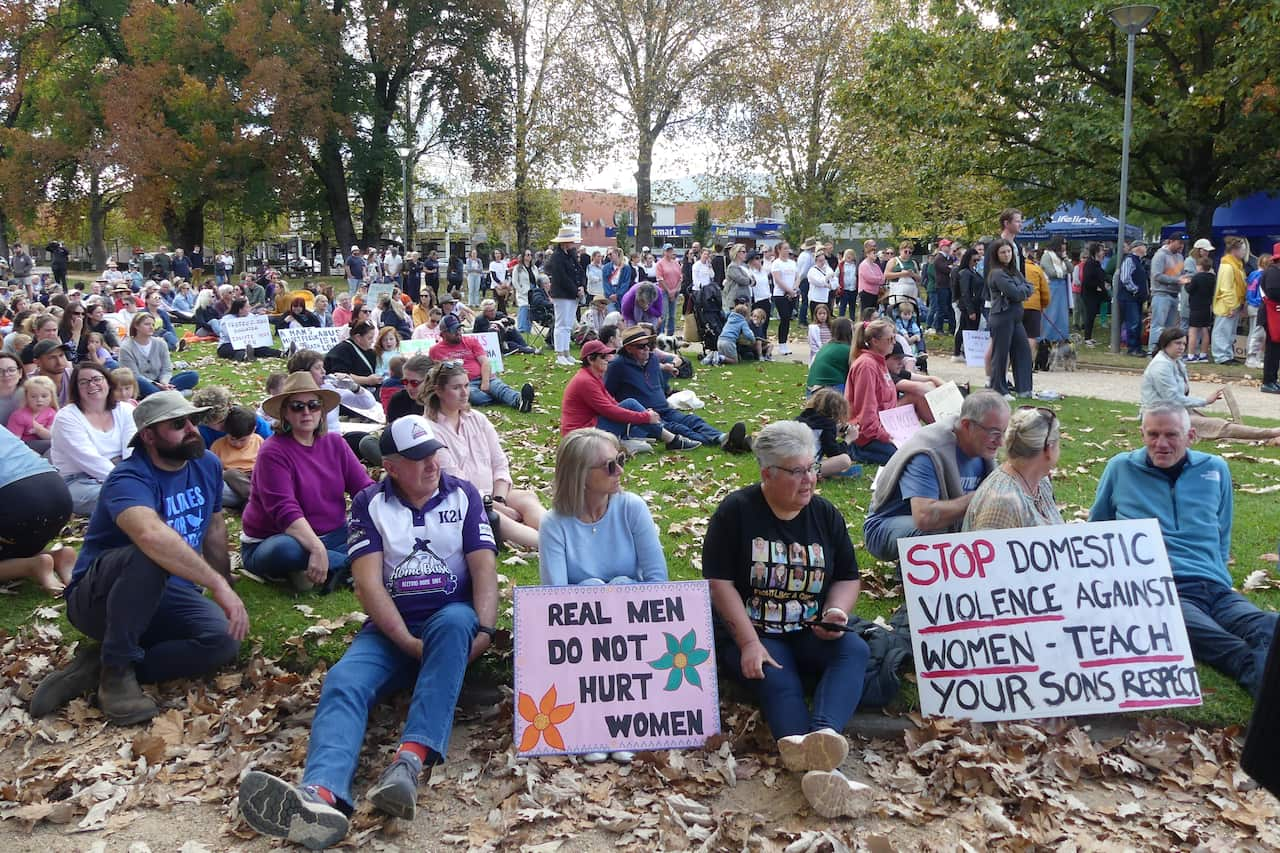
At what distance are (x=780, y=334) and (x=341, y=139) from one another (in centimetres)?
3439

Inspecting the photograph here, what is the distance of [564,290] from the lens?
19.4 metres

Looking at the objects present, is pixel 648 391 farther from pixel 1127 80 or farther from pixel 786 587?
pixel 1127 80

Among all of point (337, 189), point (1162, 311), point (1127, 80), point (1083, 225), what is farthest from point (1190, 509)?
point (337, 189)

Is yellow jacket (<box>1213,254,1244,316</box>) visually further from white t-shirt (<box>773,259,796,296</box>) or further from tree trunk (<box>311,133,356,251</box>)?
tree trunk (<box>311,133,356,251</box>)

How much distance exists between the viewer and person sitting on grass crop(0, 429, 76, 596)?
631 cm

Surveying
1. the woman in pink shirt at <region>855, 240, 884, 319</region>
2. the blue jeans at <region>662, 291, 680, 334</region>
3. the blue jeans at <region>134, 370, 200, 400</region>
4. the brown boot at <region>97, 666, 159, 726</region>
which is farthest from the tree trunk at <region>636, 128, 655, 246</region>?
the brown boot at <region>97, 666, 159, 726</region>

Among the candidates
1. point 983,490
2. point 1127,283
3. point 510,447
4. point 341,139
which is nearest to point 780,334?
point 1127,283

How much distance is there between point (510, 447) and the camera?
11539mm

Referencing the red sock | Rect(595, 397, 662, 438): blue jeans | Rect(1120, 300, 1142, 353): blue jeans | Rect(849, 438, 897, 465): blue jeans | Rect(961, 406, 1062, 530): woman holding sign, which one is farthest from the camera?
Rect(1120, 300, 1142, 353): blue jeans

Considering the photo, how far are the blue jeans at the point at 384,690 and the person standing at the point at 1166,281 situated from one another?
16.9 m

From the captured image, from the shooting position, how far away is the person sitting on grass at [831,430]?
30.7 feet

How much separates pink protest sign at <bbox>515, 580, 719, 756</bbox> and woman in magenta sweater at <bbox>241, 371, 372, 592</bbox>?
2.16 metres

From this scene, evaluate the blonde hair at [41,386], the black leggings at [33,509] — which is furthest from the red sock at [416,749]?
the blonde hair at [41,386]

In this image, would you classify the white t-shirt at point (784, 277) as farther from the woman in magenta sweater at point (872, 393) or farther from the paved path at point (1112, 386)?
the woman in magenta sweater at point (872, 393)
